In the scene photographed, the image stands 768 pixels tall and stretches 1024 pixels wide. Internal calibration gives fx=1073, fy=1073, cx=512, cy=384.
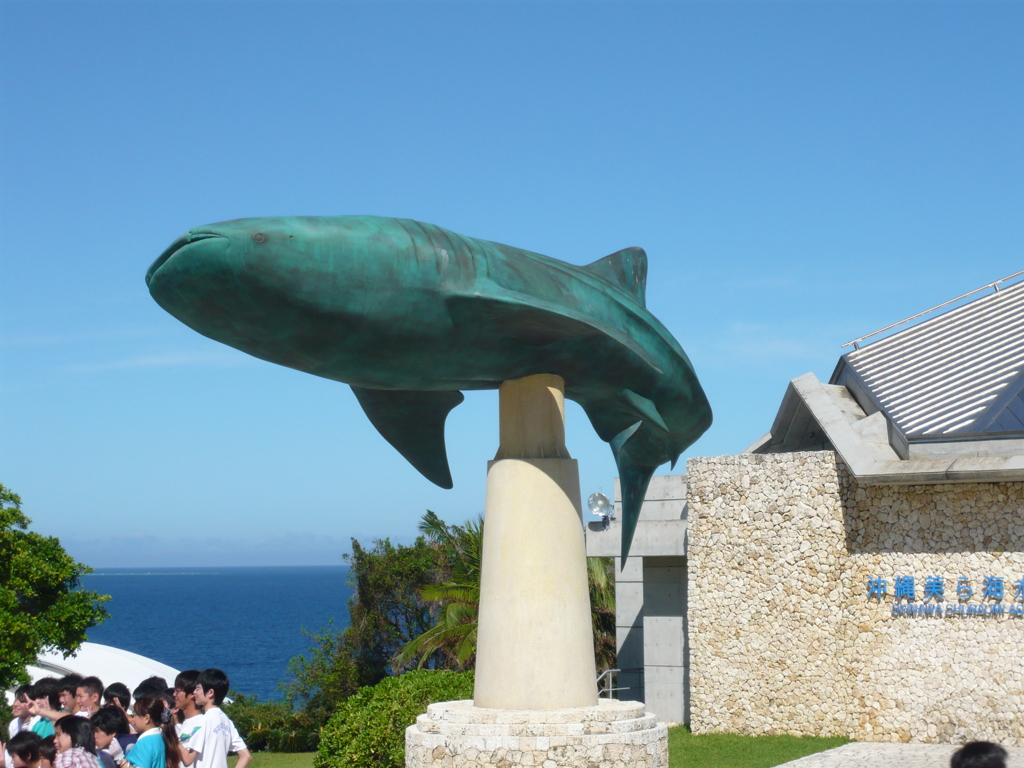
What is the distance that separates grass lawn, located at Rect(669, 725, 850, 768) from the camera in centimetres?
1452

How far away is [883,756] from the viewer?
14.3m

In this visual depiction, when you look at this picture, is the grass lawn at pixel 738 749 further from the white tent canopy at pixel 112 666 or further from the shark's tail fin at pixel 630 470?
the white tent canopy at pixel 112 666

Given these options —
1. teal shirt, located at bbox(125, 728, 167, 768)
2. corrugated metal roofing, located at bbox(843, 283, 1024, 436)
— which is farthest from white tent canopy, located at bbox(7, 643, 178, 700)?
teal shirt, located at bbox(125, 728, 167, 768)

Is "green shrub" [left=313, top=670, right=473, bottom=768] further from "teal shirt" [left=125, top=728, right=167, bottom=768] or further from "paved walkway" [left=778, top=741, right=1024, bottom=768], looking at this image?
"teal shirt" [left=125, top=728, right=167, bottom=768]

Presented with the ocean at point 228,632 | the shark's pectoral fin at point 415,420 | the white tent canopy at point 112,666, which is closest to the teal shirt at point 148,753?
the shark's pectoral fin at point 415,420

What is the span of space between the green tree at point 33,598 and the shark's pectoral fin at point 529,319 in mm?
11452

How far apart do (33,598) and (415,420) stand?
10.8 m

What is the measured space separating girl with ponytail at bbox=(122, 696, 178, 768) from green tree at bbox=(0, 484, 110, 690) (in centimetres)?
1032

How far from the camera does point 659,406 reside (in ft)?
29.7

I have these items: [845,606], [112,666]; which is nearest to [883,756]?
[845,606]

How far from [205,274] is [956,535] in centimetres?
1222

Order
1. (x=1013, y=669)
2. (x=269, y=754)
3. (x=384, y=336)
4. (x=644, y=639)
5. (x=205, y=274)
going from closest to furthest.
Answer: (x=205, y=274), (x=384, y=336), (x=1013, y=669), (x=644, y=639), (x=269, y=754)

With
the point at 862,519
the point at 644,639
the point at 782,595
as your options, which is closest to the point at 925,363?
the point at 862,519

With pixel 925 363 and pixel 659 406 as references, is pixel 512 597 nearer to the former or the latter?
pixel 659 406
